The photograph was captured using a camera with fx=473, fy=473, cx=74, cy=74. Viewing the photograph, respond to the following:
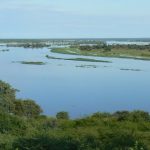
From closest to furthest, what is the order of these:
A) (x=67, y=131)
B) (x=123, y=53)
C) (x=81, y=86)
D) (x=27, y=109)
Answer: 1. (x=67, y=131)
2. (x=27, y=109)
3. (x=81, y=86)
4. (x=123, y=53)

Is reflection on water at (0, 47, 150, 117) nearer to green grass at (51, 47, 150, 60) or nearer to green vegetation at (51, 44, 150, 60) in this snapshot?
green grass at (51, 47, 150, 60)

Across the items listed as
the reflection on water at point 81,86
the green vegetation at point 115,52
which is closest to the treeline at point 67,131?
the reflection on water at point 81,86

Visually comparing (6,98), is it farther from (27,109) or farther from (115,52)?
(115,52)

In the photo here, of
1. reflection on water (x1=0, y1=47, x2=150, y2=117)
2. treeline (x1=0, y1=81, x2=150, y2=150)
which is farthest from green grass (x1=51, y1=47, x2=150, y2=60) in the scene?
treeline (x1=0, y1=81, x2=150, y2=150)

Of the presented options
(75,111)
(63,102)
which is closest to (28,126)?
(75,111)

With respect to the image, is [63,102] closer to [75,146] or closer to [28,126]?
[28,126]

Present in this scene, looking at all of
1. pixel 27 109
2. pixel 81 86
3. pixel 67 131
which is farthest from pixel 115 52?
pixel 67 131
